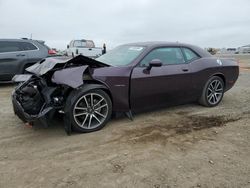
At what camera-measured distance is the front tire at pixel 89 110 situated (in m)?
4.10

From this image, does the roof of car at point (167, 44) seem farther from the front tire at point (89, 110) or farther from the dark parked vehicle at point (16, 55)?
the dark parked vehicle at point (16, 55)

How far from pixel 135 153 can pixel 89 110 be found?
3.81ft

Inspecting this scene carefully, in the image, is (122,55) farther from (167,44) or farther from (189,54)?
(189,54)

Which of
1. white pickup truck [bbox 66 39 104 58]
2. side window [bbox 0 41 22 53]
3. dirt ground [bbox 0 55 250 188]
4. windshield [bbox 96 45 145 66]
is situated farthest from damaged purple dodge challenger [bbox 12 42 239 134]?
white pickup truck [bbox 66 39 104 58]

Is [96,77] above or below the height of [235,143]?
above

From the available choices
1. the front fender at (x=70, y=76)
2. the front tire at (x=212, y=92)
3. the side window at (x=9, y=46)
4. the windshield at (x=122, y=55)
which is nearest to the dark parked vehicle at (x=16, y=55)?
the side window at (x=9, y=46)

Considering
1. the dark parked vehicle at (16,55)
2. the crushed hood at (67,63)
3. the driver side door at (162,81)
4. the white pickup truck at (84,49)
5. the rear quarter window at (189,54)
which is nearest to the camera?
the crushed hood at (67,63)

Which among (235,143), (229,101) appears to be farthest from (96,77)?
(229,101)

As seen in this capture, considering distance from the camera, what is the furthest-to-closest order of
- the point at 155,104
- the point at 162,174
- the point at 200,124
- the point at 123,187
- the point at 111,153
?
the point at 155,104 → the point at 200,124 → the point at 111,153 → the point at 162,174 → the point at 123,187

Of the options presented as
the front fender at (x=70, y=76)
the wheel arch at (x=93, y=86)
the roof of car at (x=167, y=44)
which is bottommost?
the wheel arch at (x=93, y=86)

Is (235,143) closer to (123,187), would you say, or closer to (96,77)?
(123,187)

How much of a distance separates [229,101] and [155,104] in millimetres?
2375

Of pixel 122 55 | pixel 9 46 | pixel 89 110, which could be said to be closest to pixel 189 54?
pixel 122 55

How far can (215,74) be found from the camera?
5.90 meters
